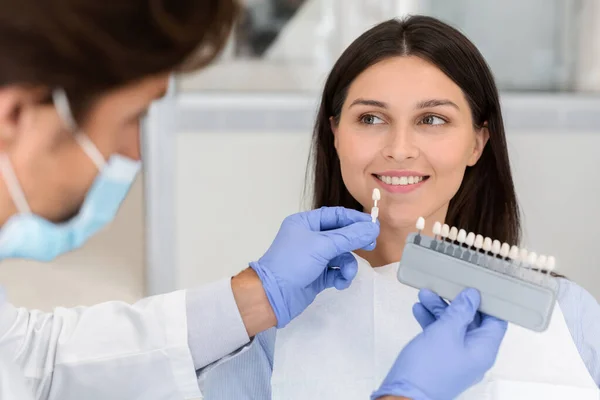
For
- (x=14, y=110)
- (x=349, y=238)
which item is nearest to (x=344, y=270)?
(x=349, y=238)

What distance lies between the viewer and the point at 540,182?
101 inches

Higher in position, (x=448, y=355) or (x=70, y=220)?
(x=70, y=220)

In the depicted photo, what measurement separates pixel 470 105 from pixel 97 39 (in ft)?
2.91

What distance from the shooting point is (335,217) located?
134 cm

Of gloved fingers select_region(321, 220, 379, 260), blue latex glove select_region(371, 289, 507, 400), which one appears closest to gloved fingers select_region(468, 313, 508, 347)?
blue latex glove select_region(371, 289, 507, 400)

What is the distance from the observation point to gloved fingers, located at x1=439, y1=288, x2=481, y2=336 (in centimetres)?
106

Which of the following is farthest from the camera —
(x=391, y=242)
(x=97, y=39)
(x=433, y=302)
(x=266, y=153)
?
(x=266, y=153)

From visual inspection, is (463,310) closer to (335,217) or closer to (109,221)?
(335,217)

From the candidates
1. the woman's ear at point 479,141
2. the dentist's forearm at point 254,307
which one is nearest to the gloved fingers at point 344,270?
the dentist's forearm at point 254,307

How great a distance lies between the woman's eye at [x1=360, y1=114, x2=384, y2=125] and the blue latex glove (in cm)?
46

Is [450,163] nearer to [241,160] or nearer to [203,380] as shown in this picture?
[203,380]

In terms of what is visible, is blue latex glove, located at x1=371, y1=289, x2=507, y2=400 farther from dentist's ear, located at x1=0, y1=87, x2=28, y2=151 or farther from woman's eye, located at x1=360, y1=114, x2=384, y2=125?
dentist's ear, located at x1=0, y1=87, x2=28, y2=151

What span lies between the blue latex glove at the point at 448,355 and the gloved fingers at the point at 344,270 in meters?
0.25

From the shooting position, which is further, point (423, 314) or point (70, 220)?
point (423, 314)
